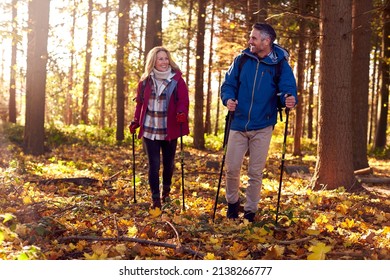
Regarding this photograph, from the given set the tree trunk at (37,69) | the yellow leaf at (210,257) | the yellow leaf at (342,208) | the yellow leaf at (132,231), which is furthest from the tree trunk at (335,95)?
the tree trunk at (37,69)

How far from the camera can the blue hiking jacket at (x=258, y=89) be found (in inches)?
228

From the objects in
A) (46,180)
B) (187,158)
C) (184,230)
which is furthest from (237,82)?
(187,158)

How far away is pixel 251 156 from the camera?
5.98 meters

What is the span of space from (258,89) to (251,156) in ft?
2.65

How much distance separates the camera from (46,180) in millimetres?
8719

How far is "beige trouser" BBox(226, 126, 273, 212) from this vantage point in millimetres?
5895

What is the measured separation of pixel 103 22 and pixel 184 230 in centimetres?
2220

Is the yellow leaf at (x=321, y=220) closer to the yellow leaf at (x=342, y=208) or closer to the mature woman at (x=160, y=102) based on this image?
the yellow leaf at (x=342, y=208)

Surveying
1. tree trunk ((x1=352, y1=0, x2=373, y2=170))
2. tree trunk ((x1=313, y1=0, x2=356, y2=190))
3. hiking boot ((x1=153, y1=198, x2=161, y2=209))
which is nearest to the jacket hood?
hiking boot ((x1=153, y1=198, x2=161, y2=209))

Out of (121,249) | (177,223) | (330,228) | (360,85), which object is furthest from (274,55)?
(360,85)

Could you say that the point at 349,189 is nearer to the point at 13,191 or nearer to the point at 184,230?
the point at 184,230

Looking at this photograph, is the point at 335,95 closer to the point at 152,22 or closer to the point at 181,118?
the point at 181,118

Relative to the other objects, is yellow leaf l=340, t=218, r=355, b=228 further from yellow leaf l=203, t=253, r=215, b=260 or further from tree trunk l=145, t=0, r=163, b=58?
tree trunk l=145, t=0, r=163, b=58

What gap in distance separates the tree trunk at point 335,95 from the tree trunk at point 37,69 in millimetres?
7405
